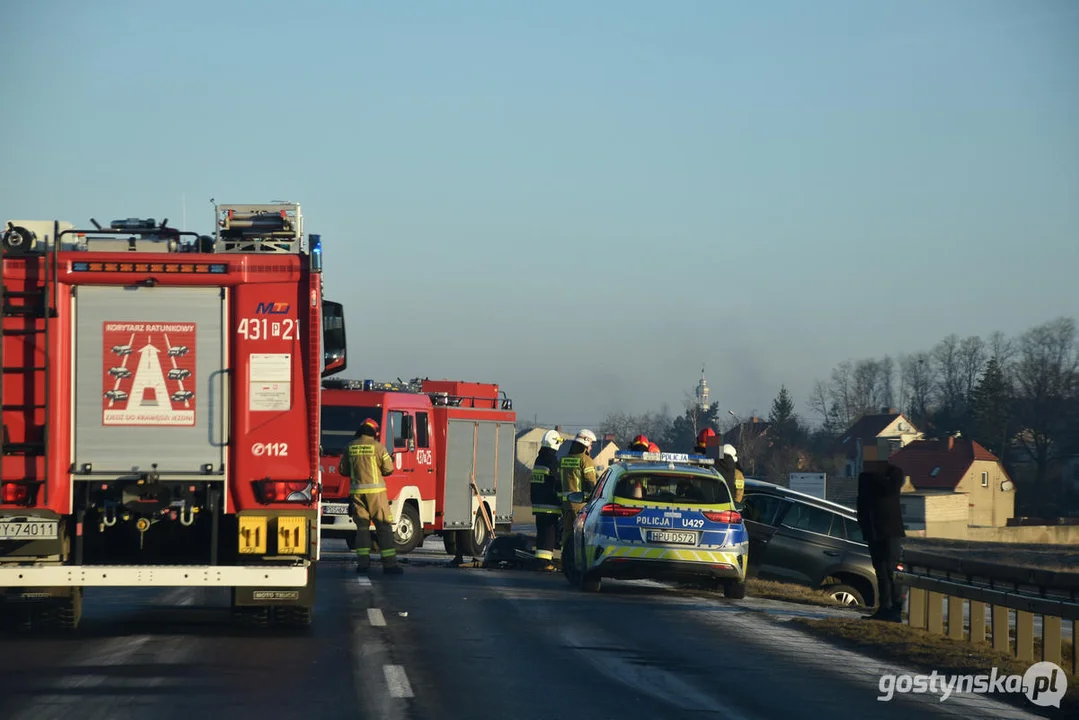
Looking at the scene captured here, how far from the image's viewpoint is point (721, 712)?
29.2ft

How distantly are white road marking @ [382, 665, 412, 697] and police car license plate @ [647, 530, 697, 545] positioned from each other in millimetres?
6366

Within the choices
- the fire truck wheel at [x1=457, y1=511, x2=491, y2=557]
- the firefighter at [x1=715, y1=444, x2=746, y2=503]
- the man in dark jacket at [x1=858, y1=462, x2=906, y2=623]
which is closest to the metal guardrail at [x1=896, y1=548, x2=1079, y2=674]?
the man in dark jacket at [x1=858, y1=462, x2=906, y2=623]

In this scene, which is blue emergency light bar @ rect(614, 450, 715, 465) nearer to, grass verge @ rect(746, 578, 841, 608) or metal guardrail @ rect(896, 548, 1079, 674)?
grass verge @ rect(746, 578, 841, 608)

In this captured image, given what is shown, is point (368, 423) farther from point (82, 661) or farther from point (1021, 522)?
point (1021, 522)

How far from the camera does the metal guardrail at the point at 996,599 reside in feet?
38.9

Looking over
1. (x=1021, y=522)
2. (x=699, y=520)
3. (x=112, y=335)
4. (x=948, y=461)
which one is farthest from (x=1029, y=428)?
(x=112, y=335)

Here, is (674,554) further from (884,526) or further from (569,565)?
(569,565)

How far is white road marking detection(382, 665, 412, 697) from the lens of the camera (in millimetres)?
9275

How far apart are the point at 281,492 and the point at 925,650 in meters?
6.05

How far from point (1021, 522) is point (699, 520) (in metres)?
83.9

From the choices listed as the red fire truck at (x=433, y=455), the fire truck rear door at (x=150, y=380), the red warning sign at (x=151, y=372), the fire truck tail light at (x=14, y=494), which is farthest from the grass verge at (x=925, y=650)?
the red fire truck at (x=433, y=455)

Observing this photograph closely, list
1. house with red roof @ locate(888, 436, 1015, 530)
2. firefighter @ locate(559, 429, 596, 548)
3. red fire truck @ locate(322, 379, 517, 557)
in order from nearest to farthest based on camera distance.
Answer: firefighter @ locate(559, 429, 596, 548) < red fire truck @ locate(322, 379, 517, 557) < house with red roof @ locate(888, 436, 1015, 530)

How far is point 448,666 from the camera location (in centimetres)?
1057

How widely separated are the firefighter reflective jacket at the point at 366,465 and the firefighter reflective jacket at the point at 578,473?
3.92 meters
